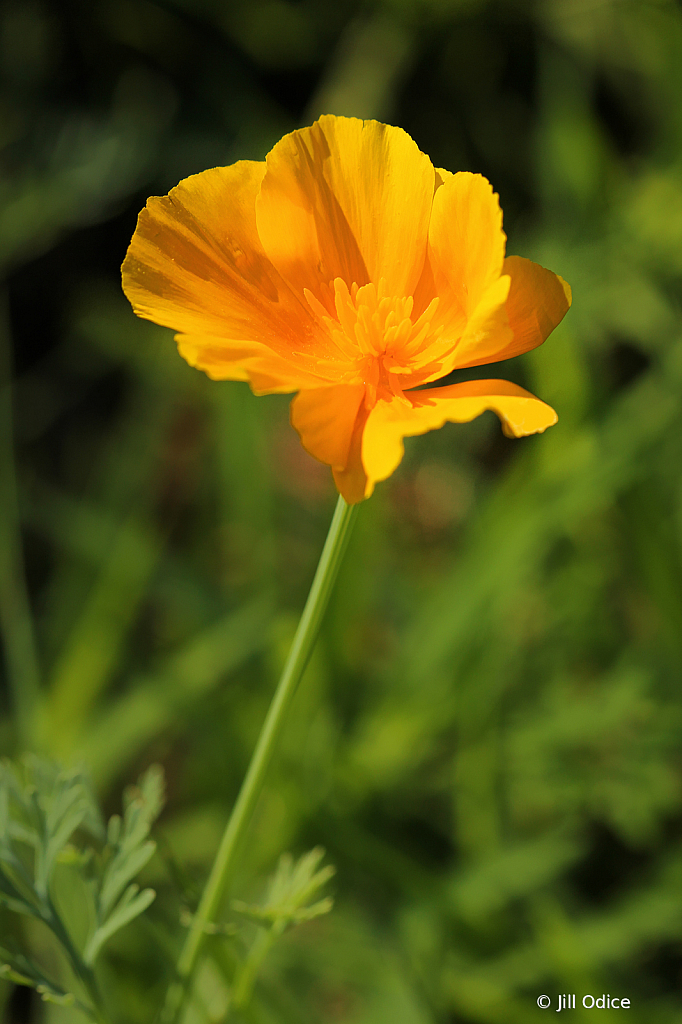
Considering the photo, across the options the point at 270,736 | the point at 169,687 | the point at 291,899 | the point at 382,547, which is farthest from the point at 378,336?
the point at 382,547

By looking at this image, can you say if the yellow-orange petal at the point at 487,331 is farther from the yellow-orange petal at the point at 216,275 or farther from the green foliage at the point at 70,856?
the green foliage at the point at 70,856

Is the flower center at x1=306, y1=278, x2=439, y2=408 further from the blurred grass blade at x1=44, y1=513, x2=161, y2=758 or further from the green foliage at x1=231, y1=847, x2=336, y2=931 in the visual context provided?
the blurred grass blade at x1=44, y1=513, x2=161, y2=758

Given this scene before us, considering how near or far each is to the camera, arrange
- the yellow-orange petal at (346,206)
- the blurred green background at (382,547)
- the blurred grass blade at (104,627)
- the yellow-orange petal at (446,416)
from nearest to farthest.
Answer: the yellow-orange petal at (446,416) < the yellow-orange petal at (346,206) < the blurred green background at (382,547) < the blurred grass blade at (104,627)

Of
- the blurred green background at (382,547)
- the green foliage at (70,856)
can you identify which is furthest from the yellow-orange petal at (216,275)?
the blurred green background at (382,547)

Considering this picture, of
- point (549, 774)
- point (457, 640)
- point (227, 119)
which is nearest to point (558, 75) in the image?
point (227, 119)

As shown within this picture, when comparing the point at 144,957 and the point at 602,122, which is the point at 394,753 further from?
the point at 602,122

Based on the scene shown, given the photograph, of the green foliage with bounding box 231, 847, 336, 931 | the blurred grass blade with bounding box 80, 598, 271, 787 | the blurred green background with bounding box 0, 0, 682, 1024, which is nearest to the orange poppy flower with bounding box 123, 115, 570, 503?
the green foliage with bounding box 231, 847, 336, 931

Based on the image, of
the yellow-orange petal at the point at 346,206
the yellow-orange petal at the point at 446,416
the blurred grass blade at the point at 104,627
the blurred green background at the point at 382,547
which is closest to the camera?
the yellow-orange petal at the point at 446,416

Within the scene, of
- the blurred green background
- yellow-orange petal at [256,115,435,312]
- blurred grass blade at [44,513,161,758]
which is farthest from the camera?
blurred grass blade at [44,513,161,758]
